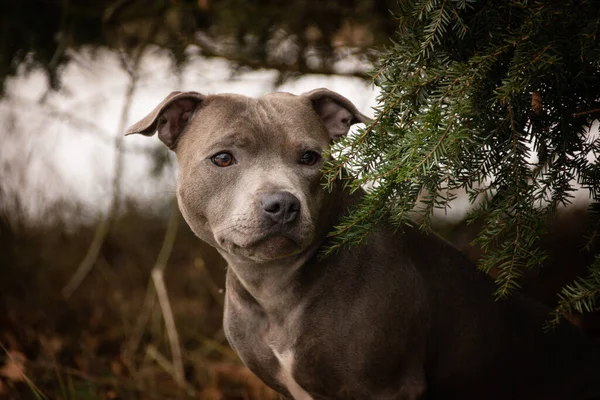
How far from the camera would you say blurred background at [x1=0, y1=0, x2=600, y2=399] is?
13.4ft

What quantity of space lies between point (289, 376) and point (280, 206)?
774 mm

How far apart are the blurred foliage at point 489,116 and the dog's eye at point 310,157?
0.98 ft

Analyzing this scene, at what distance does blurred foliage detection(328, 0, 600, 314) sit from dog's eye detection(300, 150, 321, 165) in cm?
30

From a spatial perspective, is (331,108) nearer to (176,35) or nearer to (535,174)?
(535,174)

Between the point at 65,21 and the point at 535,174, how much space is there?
3.31 metres

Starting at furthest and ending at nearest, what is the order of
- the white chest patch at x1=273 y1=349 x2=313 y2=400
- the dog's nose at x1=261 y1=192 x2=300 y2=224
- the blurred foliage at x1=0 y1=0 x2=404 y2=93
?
the blurred foliage at x1=0 y1=0 x2=404 y2=93, the white chest patch at x1=273 y1=349 x2=313 y2=400, the dog's nose at x1=261 y1=192 x2=300 y2=224

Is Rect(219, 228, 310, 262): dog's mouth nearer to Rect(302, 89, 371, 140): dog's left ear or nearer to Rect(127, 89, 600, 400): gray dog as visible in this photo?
Rect(127, 89, 600, 400): gray dog

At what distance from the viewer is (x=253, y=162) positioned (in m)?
2.46

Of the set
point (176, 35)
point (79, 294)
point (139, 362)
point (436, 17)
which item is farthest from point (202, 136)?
point (79, 294)

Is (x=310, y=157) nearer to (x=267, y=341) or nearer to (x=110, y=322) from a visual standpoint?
(x=267, y=341)

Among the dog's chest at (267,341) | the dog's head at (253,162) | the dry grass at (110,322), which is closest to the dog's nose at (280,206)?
the dog's head at (253,162)

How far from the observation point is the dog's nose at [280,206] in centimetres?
224

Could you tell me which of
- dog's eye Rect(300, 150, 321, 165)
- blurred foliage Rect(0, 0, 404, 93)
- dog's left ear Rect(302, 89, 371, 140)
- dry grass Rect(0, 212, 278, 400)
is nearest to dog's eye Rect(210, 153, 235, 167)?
dog's eye Rect(300, 150, 321, 165)

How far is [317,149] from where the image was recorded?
8.23 feet
